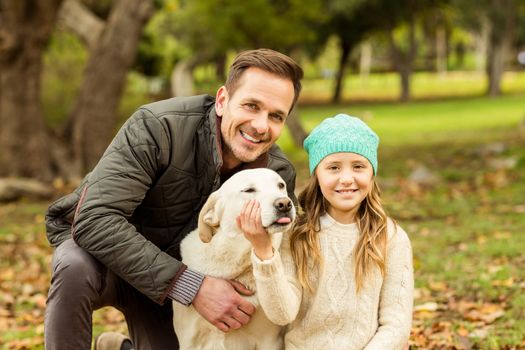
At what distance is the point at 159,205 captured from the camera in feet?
11.8

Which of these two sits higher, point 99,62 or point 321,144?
point 99,62

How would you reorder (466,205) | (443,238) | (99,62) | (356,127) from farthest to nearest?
(99,62)
(466,205)
(443,238)
(356,127)

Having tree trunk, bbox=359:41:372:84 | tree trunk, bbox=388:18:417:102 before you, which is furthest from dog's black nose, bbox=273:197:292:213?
tree trunk, bbox=359:41:372:84

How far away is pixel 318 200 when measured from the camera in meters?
3.41

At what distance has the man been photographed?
327 cm

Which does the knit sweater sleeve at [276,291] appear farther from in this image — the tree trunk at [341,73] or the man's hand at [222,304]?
the tree trunk at [341,73]

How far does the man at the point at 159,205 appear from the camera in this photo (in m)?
3.27

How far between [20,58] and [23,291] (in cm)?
612

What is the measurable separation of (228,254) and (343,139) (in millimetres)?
677

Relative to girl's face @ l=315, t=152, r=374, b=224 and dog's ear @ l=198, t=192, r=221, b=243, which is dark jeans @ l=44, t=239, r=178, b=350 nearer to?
dog's ear @ l=198, t=192, r=221, b=243

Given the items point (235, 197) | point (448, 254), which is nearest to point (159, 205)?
point (235, 197)

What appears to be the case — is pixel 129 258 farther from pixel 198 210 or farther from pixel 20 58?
pixel 20 58

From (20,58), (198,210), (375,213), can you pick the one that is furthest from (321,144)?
(20,58)

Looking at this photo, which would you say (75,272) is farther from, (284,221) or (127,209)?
(284,221)
